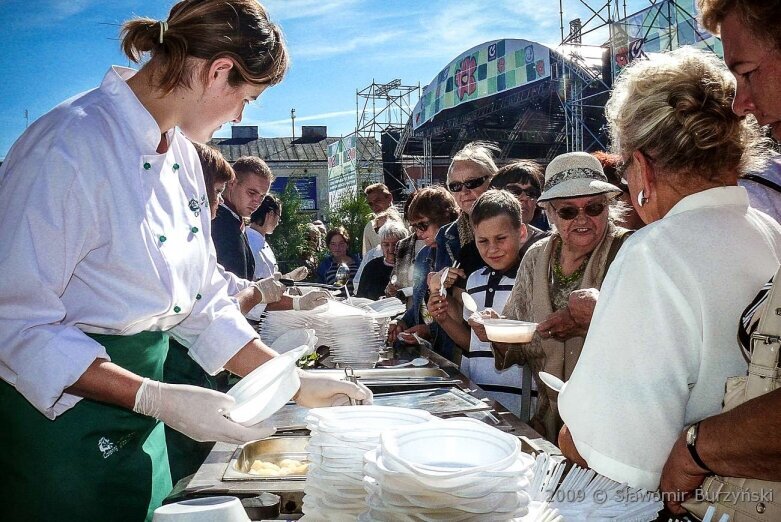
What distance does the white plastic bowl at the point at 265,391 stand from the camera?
1.20 m

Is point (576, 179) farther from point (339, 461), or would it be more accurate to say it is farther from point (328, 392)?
point (339, 461)

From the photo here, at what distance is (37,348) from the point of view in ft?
4.31

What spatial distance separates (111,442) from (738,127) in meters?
1.55

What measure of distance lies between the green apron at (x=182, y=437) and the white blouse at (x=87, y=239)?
103cm

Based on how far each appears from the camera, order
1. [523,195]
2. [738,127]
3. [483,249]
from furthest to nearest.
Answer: [523,195]
[483,249]
[738,127]

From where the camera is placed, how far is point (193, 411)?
1381mm

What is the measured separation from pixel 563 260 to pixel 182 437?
169 centimetres

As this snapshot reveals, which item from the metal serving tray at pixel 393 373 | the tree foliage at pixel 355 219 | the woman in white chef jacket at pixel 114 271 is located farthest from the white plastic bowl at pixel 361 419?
the tree foliage at pixel 355 219

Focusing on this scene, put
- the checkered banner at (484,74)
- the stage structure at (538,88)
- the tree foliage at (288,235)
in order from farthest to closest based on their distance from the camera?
the tree foliage at (288,235) < the checkered banner at (484,74) < the stage structure at (538,88)

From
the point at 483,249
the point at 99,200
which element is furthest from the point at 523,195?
the point at 99,200

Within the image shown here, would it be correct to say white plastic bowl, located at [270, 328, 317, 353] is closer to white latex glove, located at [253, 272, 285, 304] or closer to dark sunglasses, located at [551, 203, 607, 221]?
white latex glove, located at [253, 272, 285, 304]

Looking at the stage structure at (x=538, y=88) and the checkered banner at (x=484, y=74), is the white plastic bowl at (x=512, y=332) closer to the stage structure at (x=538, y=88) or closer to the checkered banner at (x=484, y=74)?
the stage structure at (x=538, y=88)

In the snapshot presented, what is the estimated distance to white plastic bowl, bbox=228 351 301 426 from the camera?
1200 millimetres

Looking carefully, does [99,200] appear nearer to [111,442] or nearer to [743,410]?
[111,442]
